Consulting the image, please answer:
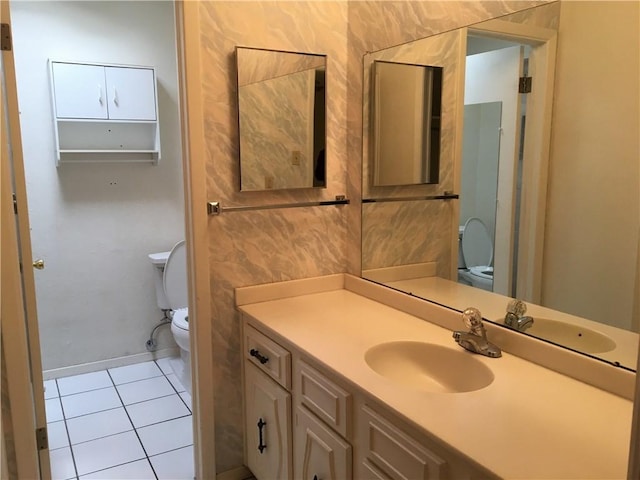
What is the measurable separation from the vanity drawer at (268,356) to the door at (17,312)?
2.68 ft

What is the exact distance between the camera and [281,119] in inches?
83.8

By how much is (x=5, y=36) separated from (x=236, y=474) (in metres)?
1.94

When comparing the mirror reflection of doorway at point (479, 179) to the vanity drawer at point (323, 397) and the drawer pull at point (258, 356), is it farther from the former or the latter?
the drawer pull at point (258, 356)

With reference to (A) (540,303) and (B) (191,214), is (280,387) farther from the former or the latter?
(A) (540,303)

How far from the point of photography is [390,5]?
6.81ft

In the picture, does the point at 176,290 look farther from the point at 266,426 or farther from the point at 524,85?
the point at 524,85

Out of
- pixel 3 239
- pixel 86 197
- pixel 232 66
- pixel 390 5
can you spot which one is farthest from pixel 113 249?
pixel 390 5

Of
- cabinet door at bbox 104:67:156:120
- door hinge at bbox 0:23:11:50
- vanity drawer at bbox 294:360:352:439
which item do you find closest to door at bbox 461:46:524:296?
vanity drawer at bbox 294:360:352:439

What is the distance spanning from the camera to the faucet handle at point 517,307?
1.60 meters

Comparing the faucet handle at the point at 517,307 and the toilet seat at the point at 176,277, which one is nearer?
the faucet handle at the point at 517,307

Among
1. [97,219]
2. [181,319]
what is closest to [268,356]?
[181,319]

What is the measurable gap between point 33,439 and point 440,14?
222 centimetres

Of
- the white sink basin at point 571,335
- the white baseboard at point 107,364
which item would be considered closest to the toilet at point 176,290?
the white baseboard at point 107,364

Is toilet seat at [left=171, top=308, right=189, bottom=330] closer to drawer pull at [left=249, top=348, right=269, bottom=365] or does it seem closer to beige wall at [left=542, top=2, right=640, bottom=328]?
drawer pull at [left=249, top=348, right=269, bottom=365]
